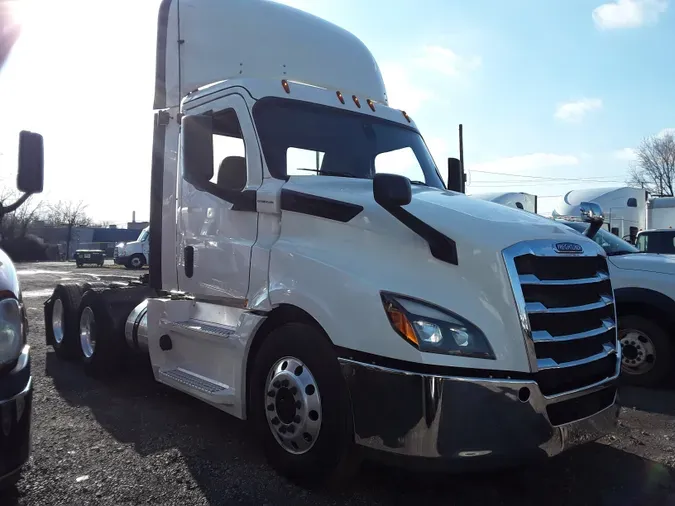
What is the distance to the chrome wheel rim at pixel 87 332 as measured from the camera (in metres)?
6.73

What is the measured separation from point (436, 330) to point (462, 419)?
1.50 feet

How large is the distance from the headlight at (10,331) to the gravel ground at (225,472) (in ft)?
3.87

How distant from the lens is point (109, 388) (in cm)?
603

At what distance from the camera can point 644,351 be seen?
6.32m

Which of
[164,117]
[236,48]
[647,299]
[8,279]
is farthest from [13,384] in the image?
[647,299]

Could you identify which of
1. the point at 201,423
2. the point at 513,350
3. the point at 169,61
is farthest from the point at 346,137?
the point at 201,423

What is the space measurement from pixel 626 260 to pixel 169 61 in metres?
5.47

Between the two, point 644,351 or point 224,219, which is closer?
point 224,219

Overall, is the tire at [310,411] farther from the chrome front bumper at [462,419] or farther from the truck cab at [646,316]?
the truck cab at [646,316]

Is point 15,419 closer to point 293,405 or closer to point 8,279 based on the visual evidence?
point 8,279

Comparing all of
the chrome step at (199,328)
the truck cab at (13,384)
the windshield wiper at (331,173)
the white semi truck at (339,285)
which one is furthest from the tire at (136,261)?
the truck cab at (13,384)

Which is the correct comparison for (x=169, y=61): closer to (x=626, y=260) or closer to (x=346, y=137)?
(x=346, y=137)

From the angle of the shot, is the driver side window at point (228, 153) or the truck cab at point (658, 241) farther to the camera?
the truck cab at point (658, 241)

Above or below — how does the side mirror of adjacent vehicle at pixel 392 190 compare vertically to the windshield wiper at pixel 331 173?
below
